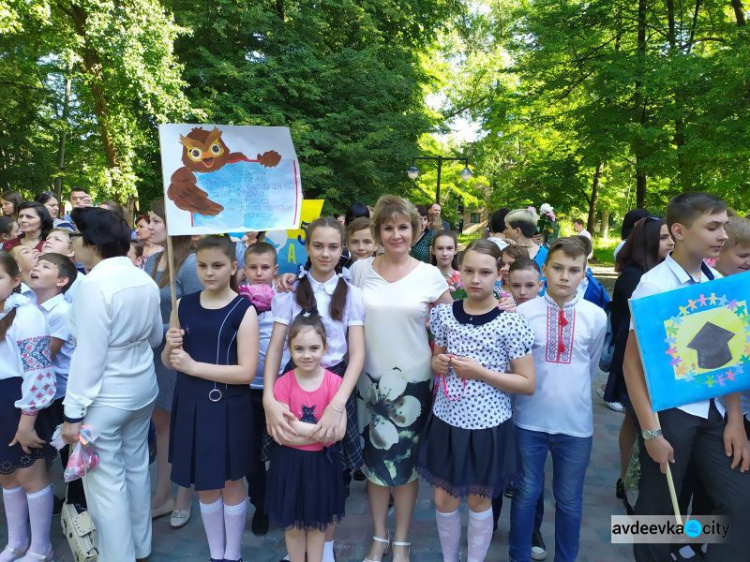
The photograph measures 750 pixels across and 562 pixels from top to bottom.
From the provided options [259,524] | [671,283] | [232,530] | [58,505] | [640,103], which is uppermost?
[640,103]

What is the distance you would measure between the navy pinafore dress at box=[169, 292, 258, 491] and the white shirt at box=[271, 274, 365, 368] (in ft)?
0.68

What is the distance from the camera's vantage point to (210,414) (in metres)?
2.81

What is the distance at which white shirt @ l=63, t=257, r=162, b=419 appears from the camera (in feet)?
8.64

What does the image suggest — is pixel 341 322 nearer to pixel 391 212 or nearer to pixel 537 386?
pixel 391 212

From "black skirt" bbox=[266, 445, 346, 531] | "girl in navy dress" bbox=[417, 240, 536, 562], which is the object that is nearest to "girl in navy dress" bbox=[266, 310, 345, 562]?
"black skirt" bbox=[266, 445, 346, 531]

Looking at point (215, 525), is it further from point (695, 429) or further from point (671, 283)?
point (671, 283)

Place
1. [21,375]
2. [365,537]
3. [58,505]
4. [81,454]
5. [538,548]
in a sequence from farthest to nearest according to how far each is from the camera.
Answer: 1. [58,505]
2. [365,537]
3. [538,548]
4. [21,375]
5. [81,454]

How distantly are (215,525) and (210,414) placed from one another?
27.2 inches

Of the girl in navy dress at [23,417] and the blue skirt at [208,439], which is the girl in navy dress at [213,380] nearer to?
the blue skirt at [208,439]

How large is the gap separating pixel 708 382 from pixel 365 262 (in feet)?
6.33

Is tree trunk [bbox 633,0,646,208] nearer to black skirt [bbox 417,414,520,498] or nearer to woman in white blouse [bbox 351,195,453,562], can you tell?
woman in white blouse [bbox 351,195,453,562]

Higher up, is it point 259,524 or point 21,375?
point 21,375

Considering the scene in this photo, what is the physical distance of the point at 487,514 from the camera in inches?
112

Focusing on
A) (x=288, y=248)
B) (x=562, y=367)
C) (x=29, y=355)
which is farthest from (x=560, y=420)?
(x=288, y=248)
